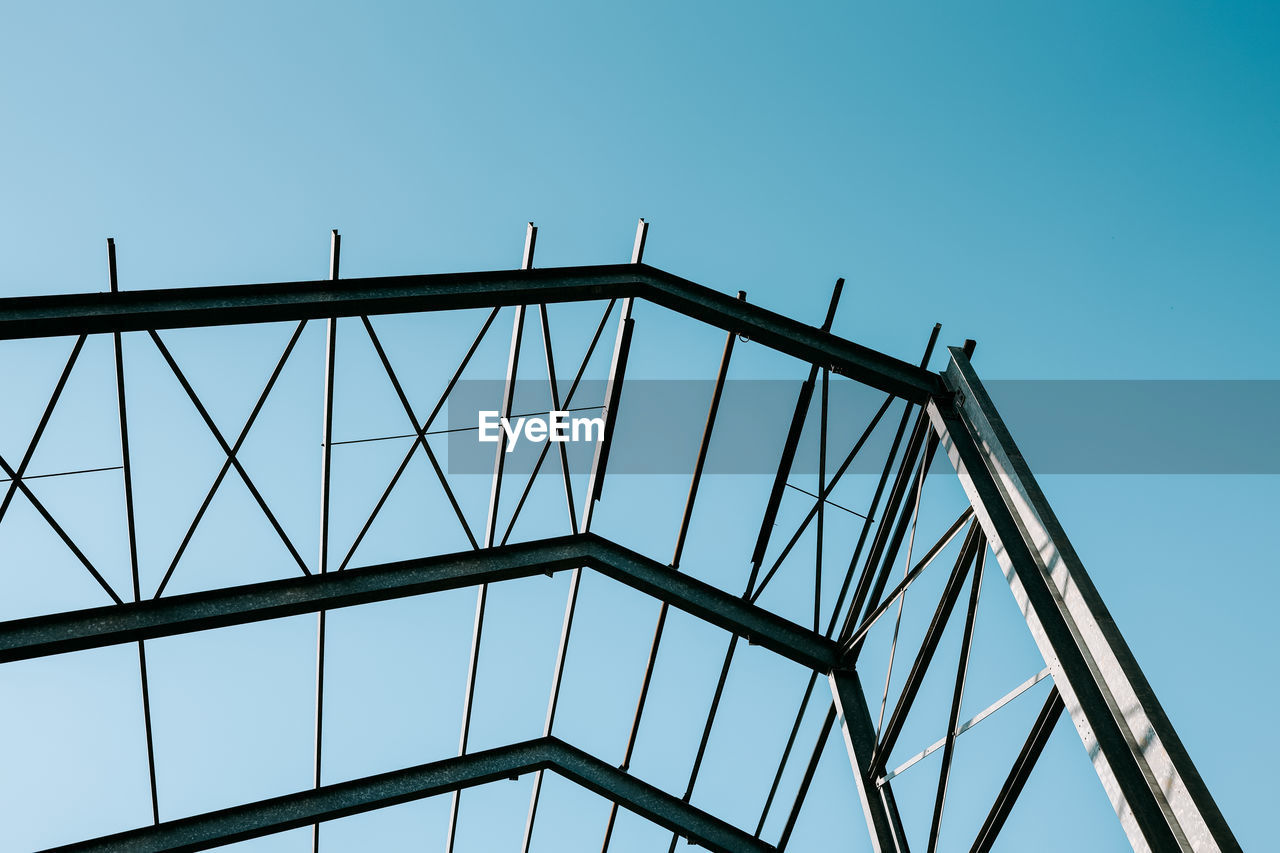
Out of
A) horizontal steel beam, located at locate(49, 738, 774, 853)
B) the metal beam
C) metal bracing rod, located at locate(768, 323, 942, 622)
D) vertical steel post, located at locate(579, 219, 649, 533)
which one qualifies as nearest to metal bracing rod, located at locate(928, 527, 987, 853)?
the metal beam

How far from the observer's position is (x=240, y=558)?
1603 centimetres

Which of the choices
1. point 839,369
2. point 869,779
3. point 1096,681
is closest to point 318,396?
point 839,369

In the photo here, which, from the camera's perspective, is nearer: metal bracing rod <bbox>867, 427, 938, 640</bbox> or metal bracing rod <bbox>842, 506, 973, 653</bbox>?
metal bracing rod <bbox>842, 506, 973, 653</bbox>

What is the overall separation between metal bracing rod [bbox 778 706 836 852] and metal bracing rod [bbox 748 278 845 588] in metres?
2.97

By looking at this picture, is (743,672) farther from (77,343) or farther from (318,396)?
(77,343)

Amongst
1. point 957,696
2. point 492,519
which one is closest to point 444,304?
point 492,519

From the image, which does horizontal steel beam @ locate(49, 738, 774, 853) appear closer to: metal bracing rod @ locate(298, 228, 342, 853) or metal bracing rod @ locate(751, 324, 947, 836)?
metal bracing rod @ locate(298, 228, 342, 853)

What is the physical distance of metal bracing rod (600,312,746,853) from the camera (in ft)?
52.3

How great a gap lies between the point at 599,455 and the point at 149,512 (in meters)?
7.33

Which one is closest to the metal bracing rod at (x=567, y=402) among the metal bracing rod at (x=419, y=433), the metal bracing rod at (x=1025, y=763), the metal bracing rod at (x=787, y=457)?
the metal bracing rod at (x=419, y=433)

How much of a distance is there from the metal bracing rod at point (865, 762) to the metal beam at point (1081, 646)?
489 cm

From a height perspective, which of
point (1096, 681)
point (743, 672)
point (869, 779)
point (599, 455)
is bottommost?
point (1096, 681)

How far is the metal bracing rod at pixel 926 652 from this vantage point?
13.5 m

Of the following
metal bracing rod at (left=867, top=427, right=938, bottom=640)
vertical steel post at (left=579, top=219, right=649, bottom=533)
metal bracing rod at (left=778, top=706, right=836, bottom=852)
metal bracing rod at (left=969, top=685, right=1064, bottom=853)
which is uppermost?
vertical steel post at (left=579, top=219, right=649, bottom=533)
